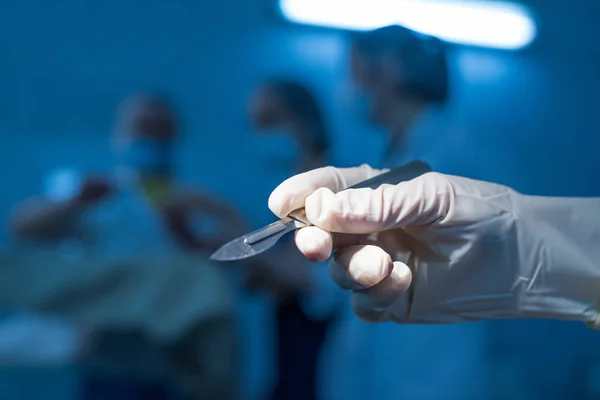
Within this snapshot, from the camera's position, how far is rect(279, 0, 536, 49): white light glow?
0.69 meters

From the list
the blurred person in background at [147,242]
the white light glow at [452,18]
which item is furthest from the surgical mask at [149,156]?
the white light glow at [452,18]

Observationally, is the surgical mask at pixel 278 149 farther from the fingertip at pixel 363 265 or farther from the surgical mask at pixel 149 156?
the fingertip at pixel 363 265

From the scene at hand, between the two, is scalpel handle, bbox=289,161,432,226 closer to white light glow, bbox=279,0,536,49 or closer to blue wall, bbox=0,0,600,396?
white light glow, bbox=279,0,536,49

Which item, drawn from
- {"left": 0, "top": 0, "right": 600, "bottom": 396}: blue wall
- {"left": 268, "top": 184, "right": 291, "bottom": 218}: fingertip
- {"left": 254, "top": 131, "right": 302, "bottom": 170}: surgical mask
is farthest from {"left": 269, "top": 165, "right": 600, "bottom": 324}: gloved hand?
{"left": 0, "top": 0, "right": 600, "bottom": 396}: blue wall

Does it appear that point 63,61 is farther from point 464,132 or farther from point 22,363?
point 464,132

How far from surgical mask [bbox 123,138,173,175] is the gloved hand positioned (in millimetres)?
697

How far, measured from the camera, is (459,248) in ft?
1.32

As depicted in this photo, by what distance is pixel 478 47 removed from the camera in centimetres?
76

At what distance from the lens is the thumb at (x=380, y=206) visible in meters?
0.34

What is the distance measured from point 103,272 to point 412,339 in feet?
2.04

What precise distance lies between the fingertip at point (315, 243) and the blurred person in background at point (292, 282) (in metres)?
0.60

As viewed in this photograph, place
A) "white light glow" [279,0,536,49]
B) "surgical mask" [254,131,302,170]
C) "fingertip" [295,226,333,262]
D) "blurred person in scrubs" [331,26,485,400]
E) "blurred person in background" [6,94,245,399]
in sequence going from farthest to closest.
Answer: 1. "blurred person in background" [6,94,245,399]
2. "surgical mask" [254,131,302,170]
3. "white light glow" [279,0,536,49]
4. "blurred person in scrubs" [331,26,485,400]
5. "fingertip" [295,226,333,262]

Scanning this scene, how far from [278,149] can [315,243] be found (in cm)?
66

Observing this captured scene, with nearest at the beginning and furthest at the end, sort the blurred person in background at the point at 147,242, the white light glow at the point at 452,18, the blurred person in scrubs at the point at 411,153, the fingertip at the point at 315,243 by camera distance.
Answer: the fingertip at the point at 315,243
the blurred person in scrubs at the point at 411,153
the white light glow at the point at 452,18
the blurred person in background at the point at 147,242
